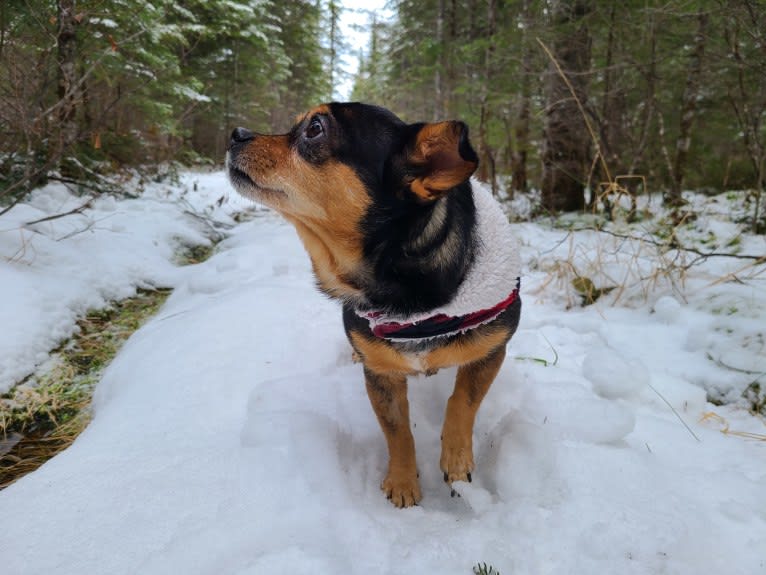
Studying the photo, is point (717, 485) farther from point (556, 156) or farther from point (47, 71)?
point (47, 71)

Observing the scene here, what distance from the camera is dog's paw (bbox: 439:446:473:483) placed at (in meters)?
2.00

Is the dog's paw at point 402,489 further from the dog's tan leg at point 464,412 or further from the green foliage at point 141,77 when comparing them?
the green foliage at point 141,77

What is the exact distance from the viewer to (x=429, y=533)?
169cm

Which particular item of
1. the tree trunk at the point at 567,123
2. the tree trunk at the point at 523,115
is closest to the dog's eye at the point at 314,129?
the tree trunk at the point at 523,115

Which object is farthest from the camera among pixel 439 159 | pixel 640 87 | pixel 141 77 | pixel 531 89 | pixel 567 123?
pixel 141 77

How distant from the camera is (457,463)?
A: 2.03m

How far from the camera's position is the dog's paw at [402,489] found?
1925mm

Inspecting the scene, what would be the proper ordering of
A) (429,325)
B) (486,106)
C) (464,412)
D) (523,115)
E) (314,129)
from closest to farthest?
(429,325) < (314,129) < (464,412) < (486,106) < (523,115)

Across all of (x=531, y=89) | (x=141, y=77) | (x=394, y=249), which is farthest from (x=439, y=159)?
(x=141, y=77)

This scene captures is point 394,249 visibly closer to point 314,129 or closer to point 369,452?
point 314,129

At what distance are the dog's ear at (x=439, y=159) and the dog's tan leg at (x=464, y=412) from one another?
89 centimetres

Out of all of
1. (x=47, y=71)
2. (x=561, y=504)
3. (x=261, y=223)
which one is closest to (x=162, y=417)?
(x=561, y=504)

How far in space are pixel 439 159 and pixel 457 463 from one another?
1.42 m

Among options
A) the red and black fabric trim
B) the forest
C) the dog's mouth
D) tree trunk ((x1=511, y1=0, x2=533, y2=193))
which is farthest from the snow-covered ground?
tree trunk ((x1=511, y1=0, x2=533, y2=193))
